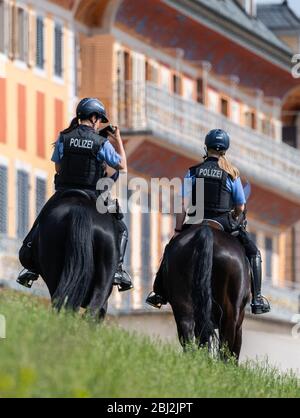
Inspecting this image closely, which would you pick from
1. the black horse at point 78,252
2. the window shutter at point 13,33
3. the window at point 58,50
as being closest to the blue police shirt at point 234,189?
the black horse at point 78,252

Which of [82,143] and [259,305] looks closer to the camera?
[82,143]

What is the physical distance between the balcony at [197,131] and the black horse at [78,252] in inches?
1293

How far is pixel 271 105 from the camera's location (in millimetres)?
76438

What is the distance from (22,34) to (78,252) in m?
30.4

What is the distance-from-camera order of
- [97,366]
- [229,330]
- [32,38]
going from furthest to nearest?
[32,38], [229,330], [97,366]

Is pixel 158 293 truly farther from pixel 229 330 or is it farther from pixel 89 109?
pixel 89 109

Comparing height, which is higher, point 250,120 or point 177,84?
point 250,120

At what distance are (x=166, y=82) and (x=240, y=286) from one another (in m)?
38.5

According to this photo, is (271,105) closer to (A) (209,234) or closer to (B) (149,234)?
(B) (149,234)

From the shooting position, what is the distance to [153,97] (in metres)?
59.9

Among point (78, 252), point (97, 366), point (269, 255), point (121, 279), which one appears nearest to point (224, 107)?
point (269, 255)

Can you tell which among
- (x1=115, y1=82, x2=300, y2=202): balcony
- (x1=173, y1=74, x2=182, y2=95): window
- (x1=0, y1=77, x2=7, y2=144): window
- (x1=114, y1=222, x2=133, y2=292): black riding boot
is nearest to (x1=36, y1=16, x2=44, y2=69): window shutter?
(x1=0, y1=77, x2=7, y2=144): window

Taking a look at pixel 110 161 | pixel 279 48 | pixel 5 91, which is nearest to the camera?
pixel 110 161

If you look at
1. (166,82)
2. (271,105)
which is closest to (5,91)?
(166,82)
